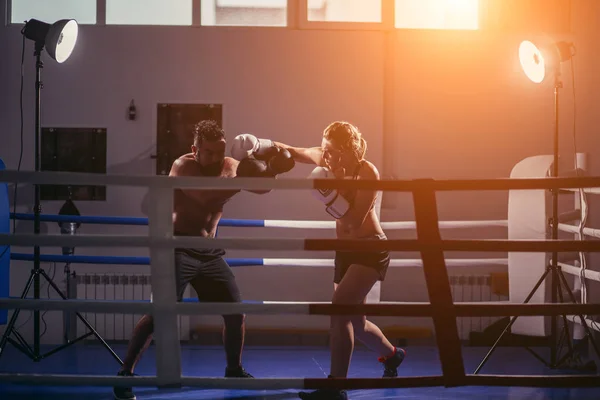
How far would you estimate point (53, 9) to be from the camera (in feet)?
16.4

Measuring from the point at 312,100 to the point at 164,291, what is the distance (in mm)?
3081

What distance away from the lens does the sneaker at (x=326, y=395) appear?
307cm

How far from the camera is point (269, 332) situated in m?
4.86

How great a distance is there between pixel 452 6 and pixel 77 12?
9.63 feet

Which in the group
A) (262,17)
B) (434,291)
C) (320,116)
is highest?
(262,17)

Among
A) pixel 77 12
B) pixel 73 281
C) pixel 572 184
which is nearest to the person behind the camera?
pixel 572 184

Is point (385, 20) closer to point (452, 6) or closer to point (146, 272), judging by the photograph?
point (452, 6)

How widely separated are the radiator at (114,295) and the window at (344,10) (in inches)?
95.3

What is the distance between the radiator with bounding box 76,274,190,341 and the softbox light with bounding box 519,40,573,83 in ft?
9.80

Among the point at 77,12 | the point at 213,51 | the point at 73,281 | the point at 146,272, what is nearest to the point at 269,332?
the point at 146,272

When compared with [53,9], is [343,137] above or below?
below

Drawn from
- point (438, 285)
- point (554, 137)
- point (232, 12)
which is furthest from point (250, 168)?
point (232, 12)

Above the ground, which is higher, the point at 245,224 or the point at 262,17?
the point at 262,17

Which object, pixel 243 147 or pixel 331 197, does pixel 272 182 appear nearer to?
pixel 331 197
